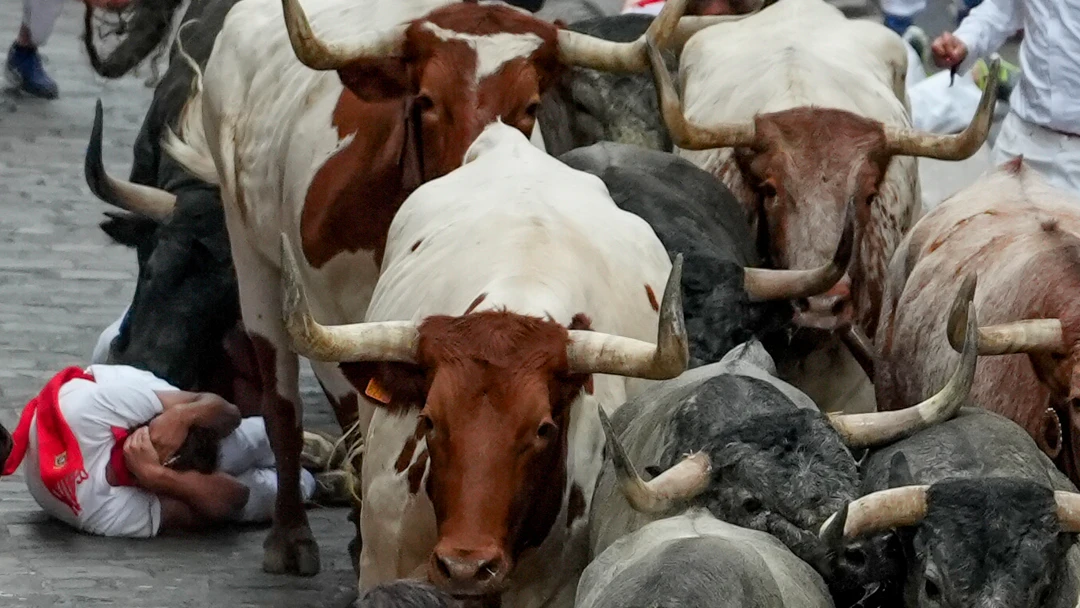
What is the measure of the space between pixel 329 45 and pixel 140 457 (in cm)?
214

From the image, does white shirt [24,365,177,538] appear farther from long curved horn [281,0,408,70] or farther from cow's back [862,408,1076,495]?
cow's back [862,408,1076,495]

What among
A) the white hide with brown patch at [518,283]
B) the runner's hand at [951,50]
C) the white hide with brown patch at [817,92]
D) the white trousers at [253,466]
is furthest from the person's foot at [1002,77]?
the white hide with brown patch at [518,283]

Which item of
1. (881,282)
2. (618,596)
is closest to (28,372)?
(881,282)

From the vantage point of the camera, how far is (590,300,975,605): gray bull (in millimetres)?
5012

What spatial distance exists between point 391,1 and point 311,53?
0.61 metres

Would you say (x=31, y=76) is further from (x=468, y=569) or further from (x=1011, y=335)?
(x=468, y=569)

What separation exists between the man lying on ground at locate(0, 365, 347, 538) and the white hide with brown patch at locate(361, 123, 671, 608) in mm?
2299

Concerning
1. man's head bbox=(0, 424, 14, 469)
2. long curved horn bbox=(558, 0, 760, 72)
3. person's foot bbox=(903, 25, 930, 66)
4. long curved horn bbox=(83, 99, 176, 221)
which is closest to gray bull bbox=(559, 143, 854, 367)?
long curved horn bbox=(558, 0, 760, 72)

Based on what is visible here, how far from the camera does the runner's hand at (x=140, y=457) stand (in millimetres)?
8406

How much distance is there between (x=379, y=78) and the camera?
7.11 m

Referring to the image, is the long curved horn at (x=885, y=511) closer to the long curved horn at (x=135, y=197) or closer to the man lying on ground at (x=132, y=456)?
the man lying on ground at (x=132, y=456)

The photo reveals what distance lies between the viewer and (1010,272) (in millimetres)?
6641

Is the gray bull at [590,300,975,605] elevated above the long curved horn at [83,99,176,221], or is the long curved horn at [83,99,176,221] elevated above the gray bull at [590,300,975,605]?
the gray bull at [590,300,975,605]

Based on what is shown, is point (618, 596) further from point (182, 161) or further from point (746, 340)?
point (182, 161)
